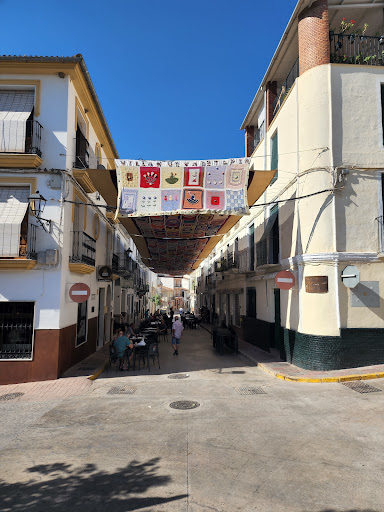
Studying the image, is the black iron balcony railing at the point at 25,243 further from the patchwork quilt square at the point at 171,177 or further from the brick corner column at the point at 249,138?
the brick corner column at the point at 249,138

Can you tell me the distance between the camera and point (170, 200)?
36.1 feet

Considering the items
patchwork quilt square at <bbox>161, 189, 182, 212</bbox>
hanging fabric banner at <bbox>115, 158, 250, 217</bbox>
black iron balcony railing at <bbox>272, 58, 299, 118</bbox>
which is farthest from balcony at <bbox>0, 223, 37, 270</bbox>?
black iron balcony railing at <bbox>272, 58, 299, 118</bbox>

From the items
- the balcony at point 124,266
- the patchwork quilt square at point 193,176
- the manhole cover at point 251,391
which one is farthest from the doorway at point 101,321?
the manhole cover at point 251,391

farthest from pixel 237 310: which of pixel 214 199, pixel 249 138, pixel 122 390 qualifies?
pixel 122 390

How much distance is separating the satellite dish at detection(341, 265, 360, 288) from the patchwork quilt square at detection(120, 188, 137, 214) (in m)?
6.65

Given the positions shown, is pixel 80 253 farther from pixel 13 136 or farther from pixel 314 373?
pixel 314 373

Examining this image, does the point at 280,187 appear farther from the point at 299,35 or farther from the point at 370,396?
the point at 370,396

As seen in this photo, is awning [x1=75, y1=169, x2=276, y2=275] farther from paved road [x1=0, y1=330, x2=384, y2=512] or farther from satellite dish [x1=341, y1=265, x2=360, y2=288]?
paved road [x1=0, y1=330, x2=384, y2=512]

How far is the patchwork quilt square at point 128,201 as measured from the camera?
10.8 metres

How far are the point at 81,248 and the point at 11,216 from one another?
8.45 feet

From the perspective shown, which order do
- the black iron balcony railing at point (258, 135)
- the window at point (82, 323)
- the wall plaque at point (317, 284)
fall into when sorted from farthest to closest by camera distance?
the black iron balcony railing at point (258, 135) → the window at point (82, 323) → the wall plaque at point (317, 284)

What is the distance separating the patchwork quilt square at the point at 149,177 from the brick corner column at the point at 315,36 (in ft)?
20.7

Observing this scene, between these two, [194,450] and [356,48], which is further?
[356,48]

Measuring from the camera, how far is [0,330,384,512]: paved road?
14.3ft
